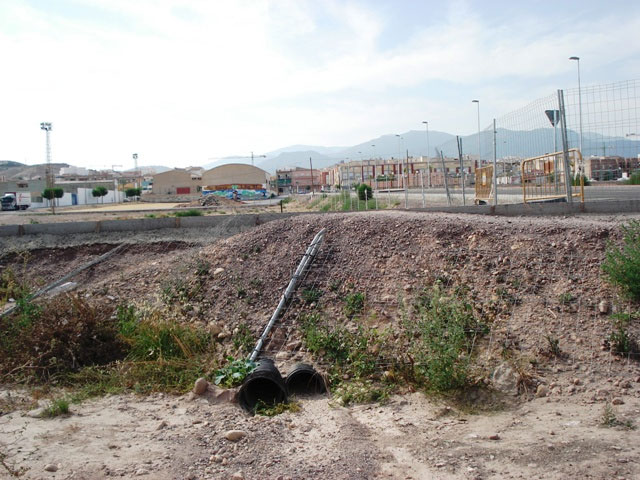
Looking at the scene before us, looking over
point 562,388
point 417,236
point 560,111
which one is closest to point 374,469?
point 562,388

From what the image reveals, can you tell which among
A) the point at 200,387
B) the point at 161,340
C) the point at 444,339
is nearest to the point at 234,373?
the point at 200,387

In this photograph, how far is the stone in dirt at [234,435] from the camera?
544 centimetres

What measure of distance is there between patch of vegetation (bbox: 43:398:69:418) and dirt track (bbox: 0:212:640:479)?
189 millimetres

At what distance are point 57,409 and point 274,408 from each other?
2466 mm

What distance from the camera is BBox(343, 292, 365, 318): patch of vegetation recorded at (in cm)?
816

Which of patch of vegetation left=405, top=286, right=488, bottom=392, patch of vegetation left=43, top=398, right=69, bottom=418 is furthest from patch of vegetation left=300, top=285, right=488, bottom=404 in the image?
patch of vegetation left=43, top=398, right=69, bottom=418

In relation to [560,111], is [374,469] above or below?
below

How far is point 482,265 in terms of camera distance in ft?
27.2

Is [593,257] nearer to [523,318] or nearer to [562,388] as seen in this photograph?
[523,318]

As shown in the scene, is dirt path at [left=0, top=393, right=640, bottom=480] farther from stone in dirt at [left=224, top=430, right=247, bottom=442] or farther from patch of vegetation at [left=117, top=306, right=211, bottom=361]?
patch of vegetation at [left=117, top=306, right=211, bottom=361]

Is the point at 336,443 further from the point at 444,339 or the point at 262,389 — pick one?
the point at 444,339

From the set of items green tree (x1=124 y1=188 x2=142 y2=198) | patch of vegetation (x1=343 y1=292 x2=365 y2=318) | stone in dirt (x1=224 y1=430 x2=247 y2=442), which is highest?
green tree (x1=124 y1=188 x2=142 y2=198)

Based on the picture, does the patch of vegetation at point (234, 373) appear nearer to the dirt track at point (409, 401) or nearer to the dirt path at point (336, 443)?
the dirt track at point (409, 401)

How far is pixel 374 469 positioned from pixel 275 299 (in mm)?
4611
